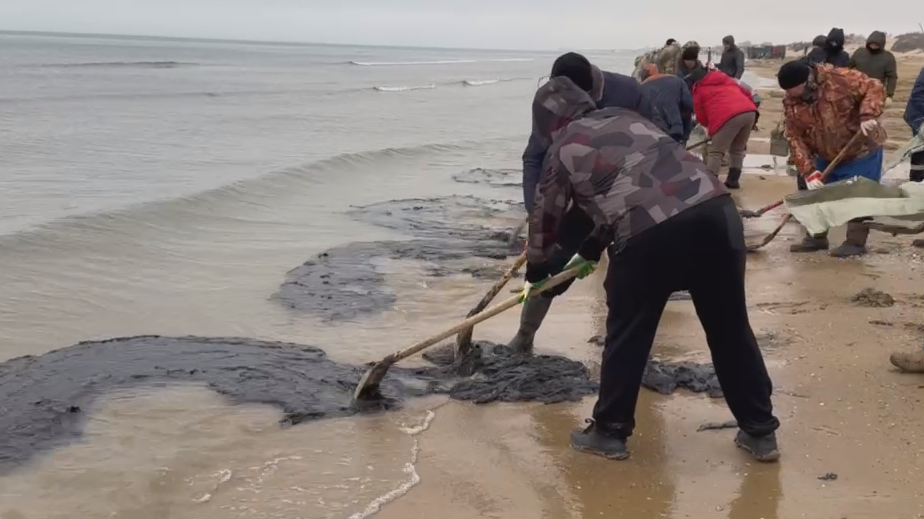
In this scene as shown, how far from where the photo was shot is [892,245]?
23.6 feet

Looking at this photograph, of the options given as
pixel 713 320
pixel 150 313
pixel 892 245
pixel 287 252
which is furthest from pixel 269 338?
pixel 892 245

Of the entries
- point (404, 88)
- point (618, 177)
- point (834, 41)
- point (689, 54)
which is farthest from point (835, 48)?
point (404, 88)

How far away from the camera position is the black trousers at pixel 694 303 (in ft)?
10.5

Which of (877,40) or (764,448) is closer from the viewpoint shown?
(764,448)

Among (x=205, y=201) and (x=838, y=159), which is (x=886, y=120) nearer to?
(x=838, y=159)

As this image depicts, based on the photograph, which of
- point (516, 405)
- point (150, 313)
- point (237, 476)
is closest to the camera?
point (237, 476)

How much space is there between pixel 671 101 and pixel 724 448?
4.13 metres

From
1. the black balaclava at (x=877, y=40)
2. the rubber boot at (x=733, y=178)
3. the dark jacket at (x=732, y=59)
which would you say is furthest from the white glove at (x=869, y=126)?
the dark jacket at (x=732, y=59)

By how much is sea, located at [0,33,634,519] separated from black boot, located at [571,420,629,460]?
75cm

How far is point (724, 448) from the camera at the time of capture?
3.74 meters

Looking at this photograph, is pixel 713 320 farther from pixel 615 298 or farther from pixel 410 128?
pixel 410 128

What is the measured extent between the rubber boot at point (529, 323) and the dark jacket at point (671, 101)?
8.69ft

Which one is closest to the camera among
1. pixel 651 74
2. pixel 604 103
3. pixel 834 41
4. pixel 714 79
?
pixel 604 103

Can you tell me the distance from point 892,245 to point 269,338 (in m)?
5.16
